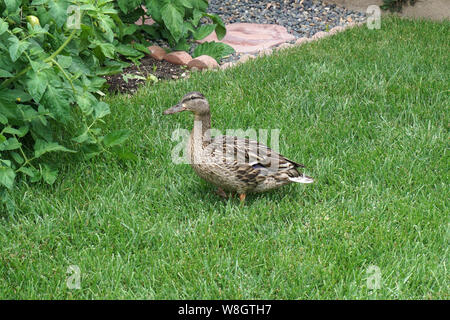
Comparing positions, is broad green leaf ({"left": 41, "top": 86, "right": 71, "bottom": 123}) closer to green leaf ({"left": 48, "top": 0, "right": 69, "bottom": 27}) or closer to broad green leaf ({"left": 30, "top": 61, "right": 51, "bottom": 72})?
broad green leaf ({"left": 30, "top": 61, "right": 51, "bottom": 72})

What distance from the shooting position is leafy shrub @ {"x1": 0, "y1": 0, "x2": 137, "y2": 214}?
3768 mm

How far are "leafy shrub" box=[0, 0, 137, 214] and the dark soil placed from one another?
4.06 feet

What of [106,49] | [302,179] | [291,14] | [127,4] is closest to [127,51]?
[127,4]

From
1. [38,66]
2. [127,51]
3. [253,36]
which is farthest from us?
[253,36]

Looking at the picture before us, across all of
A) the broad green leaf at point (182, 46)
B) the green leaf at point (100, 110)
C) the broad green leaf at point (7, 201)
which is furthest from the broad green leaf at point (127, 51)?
the broad green leaf at point (7, 201)

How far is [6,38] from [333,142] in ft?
8.54

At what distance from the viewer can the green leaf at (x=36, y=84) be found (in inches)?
145

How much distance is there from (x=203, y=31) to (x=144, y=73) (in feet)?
3.83

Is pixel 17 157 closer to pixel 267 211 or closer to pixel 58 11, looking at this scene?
pixel 58 11

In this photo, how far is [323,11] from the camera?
8.91 metres

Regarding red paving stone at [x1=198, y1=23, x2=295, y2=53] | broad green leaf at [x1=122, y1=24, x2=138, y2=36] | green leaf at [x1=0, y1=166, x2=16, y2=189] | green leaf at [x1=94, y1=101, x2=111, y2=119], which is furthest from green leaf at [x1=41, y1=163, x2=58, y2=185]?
red paving stone at [x1=198, y1=23, x2=295, y2=53]

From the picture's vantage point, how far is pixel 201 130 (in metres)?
4.02

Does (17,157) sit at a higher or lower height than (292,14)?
lower
